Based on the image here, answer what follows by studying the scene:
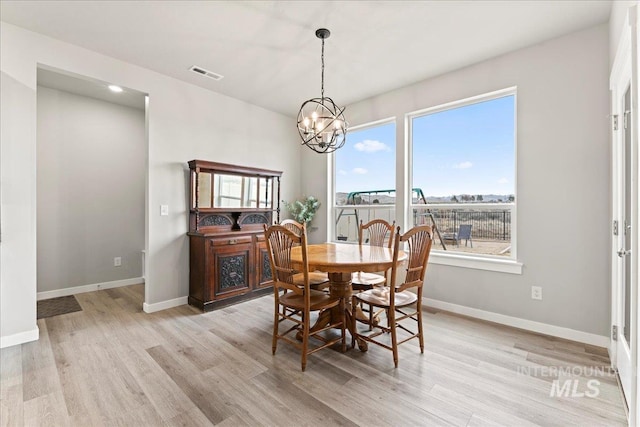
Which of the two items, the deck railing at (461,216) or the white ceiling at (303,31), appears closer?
the white ceiling at (303,31)

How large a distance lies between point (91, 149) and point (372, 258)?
434cm

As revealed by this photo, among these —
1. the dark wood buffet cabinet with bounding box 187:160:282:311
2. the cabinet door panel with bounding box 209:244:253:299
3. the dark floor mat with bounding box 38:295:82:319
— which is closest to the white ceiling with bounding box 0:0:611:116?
the dark wood buffet cabinet with bounding box 187:160:282:311

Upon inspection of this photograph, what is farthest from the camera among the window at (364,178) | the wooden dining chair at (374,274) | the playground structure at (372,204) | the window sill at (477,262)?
the window at (364,178)

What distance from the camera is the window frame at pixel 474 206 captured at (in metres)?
2.99

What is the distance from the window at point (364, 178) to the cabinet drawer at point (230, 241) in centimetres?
160

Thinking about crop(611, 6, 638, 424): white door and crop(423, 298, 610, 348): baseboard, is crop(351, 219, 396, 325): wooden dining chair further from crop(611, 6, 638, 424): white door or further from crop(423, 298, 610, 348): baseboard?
crop(611, 6, 638, 424): white door

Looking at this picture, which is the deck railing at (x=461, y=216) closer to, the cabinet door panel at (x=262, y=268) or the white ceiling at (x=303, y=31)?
the cabinet door panel at (x=262, y=268)

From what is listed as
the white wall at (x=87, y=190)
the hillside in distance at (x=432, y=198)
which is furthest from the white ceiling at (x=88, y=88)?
the hillside in distance at (x=432, y=198)

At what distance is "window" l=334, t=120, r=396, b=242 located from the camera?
411 centimetres

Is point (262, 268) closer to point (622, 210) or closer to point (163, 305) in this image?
point (163, 305)

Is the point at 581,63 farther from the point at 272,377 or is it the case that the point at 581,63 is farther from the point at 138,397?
the point at 138,397

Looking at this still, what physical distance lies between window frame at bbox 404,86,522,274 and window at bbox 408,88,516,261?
13 mm

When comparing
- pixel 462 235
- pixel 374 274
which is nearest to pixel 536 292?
pixel 462 235

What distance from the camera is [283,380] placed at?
2029mm
